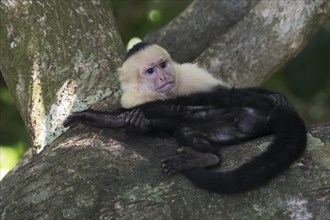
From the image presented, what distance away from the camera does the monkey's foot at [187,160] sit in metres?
2.08

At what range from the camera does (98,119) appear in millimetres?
2447

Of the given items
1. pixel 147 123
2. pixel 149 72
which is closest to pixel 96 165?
pixel 147 123

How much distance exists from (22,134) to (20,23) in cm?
200

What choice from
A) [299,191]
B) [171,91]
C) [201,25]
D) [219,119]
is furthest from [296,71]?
[299,191]

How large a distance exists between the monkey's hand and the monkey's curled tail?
38 cm

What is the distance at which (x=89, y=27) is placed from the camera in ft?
9.94

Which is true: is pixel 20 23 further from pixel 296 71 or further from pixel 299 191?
pixel 296 71

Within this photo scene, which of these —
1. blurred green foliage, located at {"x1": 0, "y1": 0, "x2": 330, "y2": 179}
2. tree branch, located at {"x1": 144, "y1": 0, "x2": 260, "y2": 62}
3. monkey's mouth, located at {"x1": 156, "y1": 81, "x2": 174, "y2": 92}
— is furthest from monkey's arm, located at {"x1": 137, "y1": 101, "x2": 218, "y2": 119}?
blurred green foliage, located at {"x1": 0, "y1": 0, "x2": 330, "y2": 179}

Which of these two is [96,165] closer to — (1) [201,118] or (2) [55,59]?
(1) [201,118]

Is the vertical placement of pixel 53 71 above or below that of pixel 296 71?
above

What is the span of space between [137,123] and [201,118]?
339 mm

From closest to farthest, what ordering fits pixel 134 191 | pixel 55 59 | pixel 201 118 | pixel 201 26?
pixel 134 191
pixel 201 118
pixel 55 59
pixel 201 26

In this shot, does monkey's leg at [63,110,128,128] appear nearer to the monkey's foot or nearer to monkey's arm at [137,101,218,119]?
monkey's arm at [137,101,218,119]

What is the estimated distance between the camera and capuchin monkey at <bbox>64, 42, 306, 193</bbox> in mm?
2080
